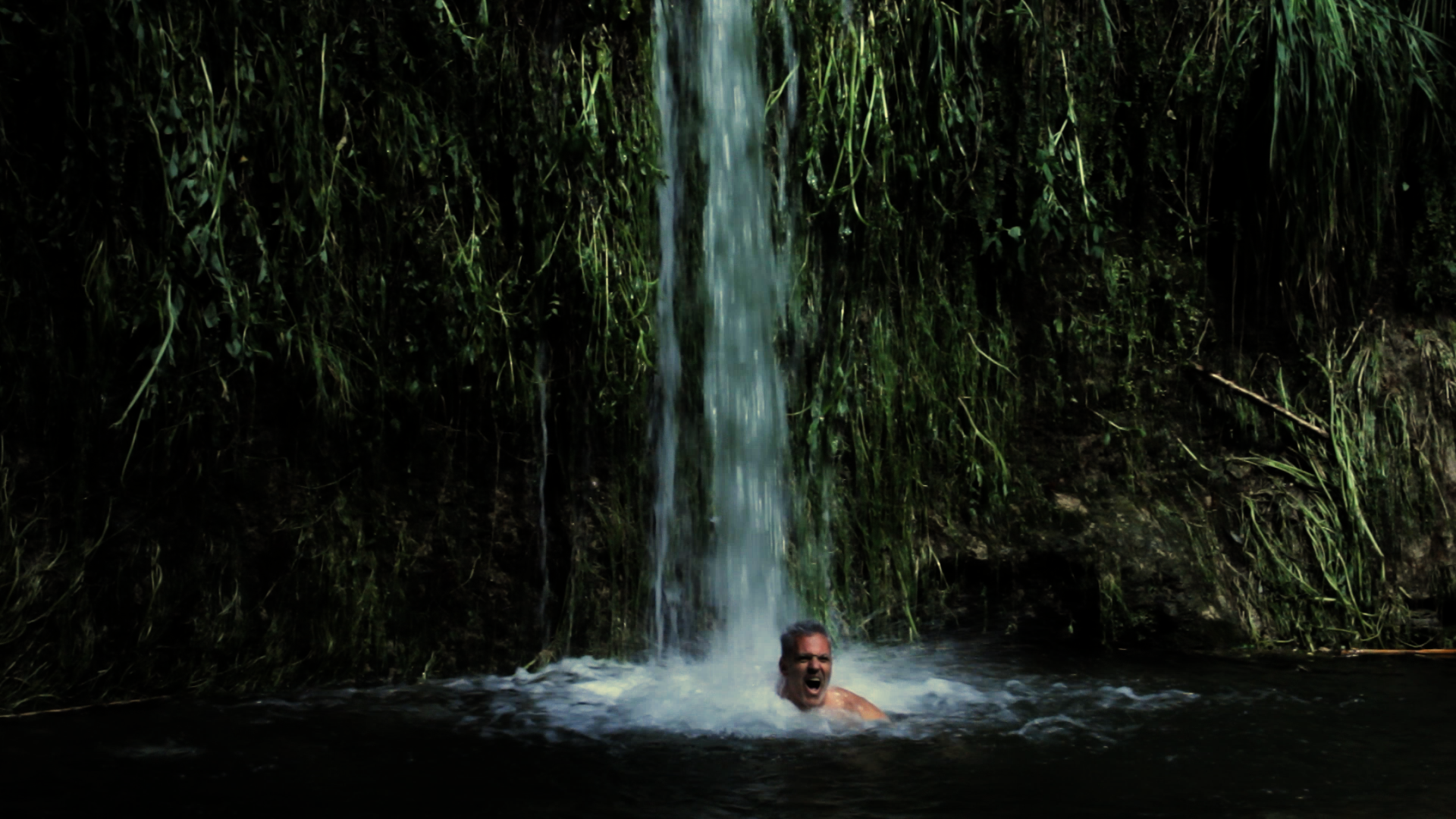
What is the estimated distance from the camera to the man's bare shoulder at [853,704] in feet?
15.6

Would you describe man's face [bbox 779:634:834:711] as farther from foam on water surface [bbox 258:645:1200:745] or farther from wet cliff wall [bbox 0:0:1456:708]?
wet cliff wall [bbox 0:0:1456:708]

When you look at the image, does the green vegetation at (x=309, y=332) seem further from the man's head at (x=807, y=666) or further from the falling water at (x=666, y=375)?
the man's head at (x=807, y=666)

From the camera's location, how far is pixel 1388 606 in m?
6.19

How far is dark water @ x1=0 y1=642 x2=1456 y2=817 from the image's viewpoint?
12.5 ft

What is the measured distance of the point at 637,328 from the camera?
18.9 ft

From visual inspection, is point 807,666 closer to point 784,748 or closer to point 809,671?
point 809,671

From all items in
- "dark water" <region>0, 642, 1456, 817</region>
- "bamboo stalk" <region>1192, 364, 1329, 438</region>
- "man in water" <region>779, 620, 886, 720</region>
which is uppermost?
"bamboo stalk" <region>1192, 364, 1329, 438</region>

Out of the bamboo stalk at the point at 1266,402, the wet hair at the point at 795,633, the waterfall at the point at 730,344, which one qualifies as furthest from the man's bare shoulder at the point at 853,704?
the bamboo stalk at the point at 1266,402

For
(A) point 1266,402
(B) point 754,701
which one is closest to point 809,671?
(B) point 754,701

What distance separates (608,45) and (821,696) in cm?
293

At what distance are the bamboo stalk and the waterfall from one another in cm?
212

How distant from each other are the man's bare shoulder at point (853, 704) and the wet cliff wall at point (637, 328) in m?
1.16

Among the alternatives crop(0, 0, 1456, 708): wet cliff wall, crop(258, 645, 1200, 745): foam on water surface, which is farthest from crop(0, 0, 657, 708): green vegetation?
crop(258, 645, 1200, 745): foam on water surface

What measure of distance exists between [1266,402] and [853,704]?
2859 mm
